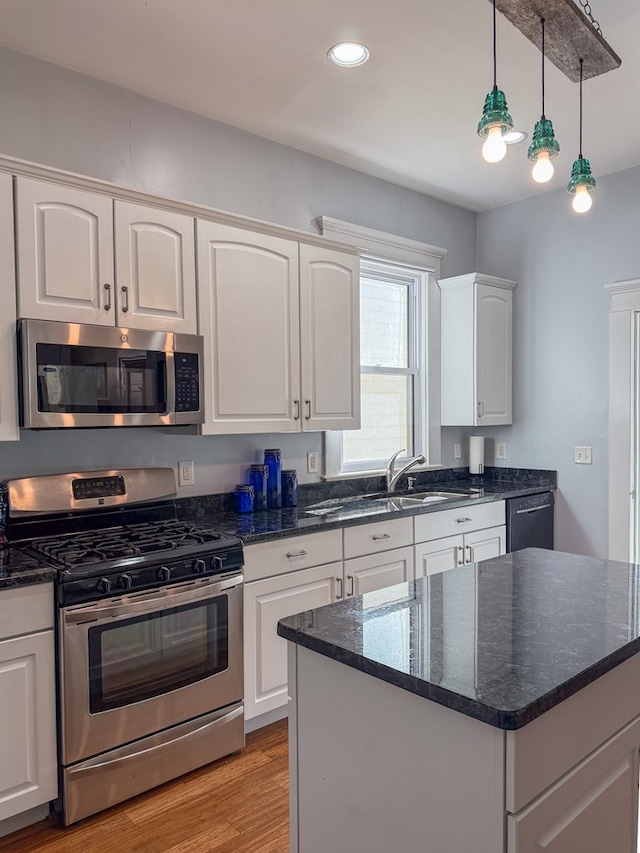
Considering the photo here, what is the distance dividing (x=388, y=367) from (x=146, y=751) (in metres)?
2.59

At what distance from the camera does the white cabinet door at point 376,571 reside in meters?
2.89

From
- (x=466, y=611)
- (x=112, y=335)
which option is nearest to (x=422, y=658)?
(x=466, y=611)

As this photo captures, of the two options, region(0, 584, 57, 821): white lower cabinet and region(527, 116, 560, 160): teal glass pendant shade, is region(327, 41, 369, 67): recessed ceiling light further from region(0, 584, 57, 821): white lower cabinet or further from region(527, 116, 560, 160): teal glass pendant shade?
region(0, 584, 57, 821): white lower cabinet

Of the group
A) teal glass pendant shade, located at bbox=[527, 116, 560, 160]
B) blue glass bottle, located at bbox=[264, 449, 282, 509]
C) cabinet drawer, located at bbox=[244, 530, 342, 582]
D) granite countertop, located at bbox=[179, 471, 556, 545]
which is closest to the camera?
teal glass pendant shade, located at bbox=[527, 116, 560, 160]

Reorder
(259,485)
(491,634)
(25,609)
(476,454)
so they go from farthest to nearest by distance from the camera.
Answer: (476,454) < (259,485) < (25,609) < (491,634)

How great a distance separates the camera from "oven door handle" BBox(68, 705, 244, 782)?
2057mm

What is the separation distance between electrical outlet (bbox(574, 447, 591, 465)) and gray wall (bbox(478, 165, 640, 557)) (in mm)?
31

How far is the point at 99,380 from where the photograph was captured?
2332 mm

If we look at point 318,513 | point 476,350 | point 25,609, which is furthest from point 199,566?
point 476,350

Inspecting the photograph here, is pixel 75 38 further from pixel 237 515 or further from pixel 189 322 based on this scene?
pixel 237 515

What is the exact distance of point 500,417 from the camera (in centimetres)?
420

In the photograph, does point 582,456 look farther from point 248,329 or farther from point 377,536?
point 248,329

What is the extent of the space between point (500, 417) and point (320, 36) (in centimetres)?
264

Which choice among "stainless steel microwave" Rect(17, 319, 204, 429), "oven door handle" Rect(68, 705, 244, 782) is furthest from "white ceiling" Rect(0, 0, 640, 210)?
"oven door handle" Rect(68, 705, 244, 782)
